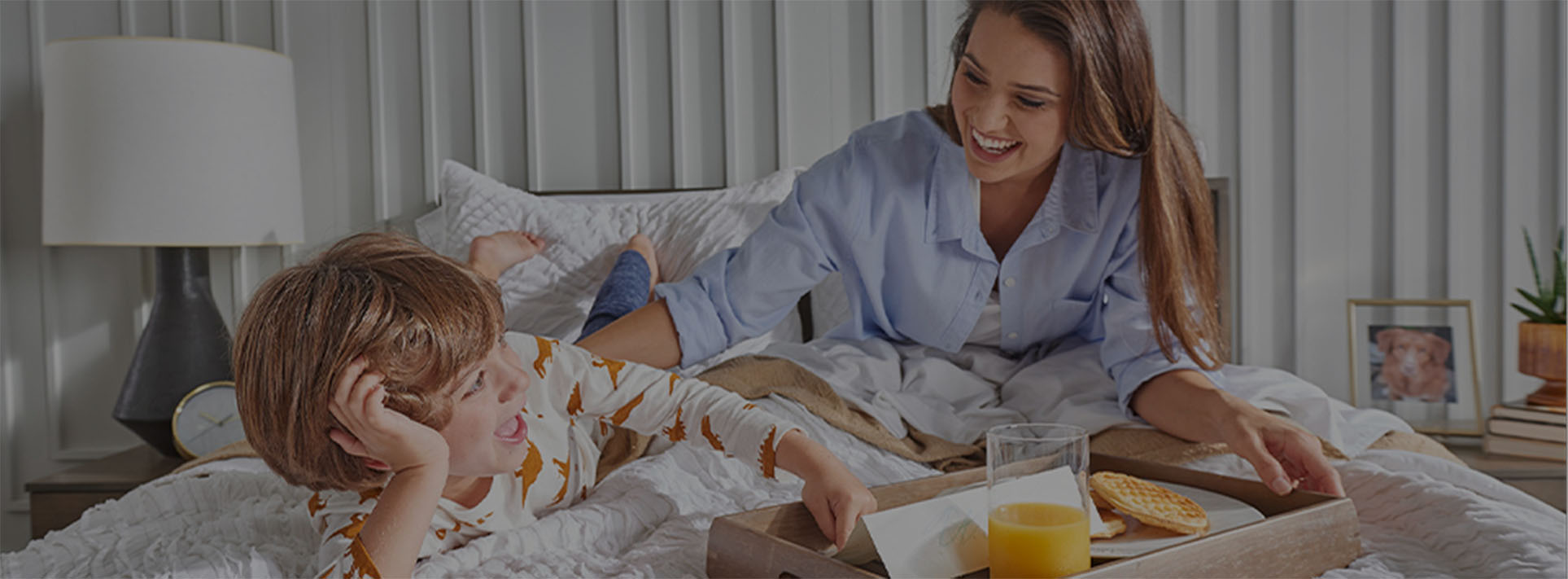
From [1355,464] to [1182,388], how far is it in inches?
8.1

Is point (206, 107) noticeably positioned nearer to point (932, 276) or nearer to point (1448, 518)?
point (932, 276)

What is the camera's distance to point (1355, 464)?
3.33 feet

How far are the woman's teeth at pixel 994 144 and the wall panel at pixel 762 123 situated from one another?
0.84m

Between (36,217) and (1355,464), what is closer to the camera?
(1355,464)

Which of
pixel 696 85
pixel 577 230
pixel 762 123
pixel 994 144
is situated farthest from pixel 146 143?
pixel 994 144

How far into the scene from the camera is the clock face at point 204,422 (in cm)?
172

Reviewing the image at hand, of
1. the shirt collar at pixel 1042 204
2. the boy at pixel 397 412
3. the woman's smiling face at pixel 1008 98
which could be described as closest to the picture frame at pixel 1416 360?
the shirt collar at pixel 1042 204

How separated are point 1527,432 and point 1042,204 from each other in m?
0.97

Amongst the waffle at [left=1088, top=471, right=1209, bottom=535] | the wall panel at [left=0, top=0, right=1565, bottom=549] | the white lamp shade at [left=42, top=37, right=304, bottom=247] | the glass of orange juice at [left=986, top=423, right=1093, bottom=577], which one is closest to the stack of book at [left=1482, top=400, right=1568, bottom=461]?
the wall panel at [left=0, top=0, right=1565, bottom=549]

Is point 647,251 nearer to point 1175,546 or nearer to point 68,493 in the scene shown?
point 68,493

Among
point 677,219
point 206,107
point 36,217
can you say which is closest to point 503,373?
point 677,219

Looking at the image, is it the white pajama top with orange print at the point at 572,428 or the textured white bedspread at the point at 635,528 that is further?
the white pajama top with orange print at the point at 572,428

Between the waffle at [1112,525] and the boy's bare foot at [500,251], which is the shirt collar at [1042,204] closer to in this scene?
the waffle at [1112,525]

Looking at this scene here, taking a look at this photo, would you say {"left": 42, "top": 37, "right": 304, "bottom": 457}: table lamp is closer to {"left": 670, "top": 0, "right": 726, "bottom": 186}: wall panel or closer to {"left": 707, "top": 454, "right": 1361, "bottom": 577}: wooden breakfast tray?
{"left": 670, "top": 0, "right": 726, "bottom": 186}: wall panel
